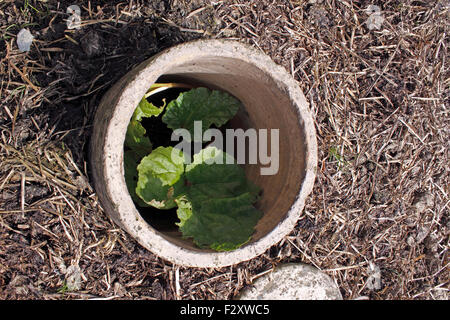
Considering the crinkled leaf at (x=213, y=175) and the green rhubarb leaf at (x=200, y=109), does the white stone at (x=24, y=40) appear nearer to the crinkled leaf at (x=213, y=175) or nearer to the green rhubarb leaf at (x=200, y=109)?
the green rhubarb leaf at (x=200, y=109)

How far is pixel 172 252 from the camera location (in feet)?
6.13

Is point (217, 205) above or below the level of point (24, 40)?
below

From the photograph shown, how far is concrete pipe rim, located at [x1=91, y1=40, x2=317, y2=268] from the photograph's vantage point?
1.78 m

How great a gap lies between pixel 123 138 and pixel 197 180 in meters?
0.61

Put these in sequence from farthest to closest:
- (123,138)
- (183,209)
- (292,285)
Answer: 1. (292,285)
2. (183,209)
3. (123,138)

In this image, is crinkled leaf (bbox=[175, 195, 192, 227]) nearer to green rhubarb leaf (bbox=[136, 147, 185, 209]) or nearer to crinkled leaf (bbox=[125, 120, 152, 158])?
green rhubarb leaf (bbox=[136, 147, 185, 209])

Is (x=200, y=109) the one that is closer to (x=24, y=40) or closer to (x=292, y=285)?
(x=24, y=40)

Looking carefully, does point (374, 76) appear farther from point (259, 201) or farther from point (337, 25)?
point (259, 201)

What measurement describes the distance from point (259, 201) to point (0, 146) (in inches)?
53.2

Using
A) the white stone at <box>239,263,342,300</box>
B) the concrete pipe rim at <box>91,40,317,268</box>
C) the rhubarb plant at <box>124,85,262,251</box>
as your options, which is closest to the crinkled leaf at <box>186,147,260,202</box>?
the rhubarb plant at <box>124,85,262,251</box>

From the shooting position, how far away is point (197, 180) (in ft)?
7.59

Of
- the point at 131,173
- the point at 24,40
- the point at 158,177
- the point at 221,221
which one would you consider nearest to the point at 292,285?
the point at 221,221

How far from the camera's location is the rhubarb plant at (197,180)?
2.14m

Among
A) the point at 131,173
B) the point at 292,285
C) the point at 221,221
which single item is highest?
the point at 131,173
